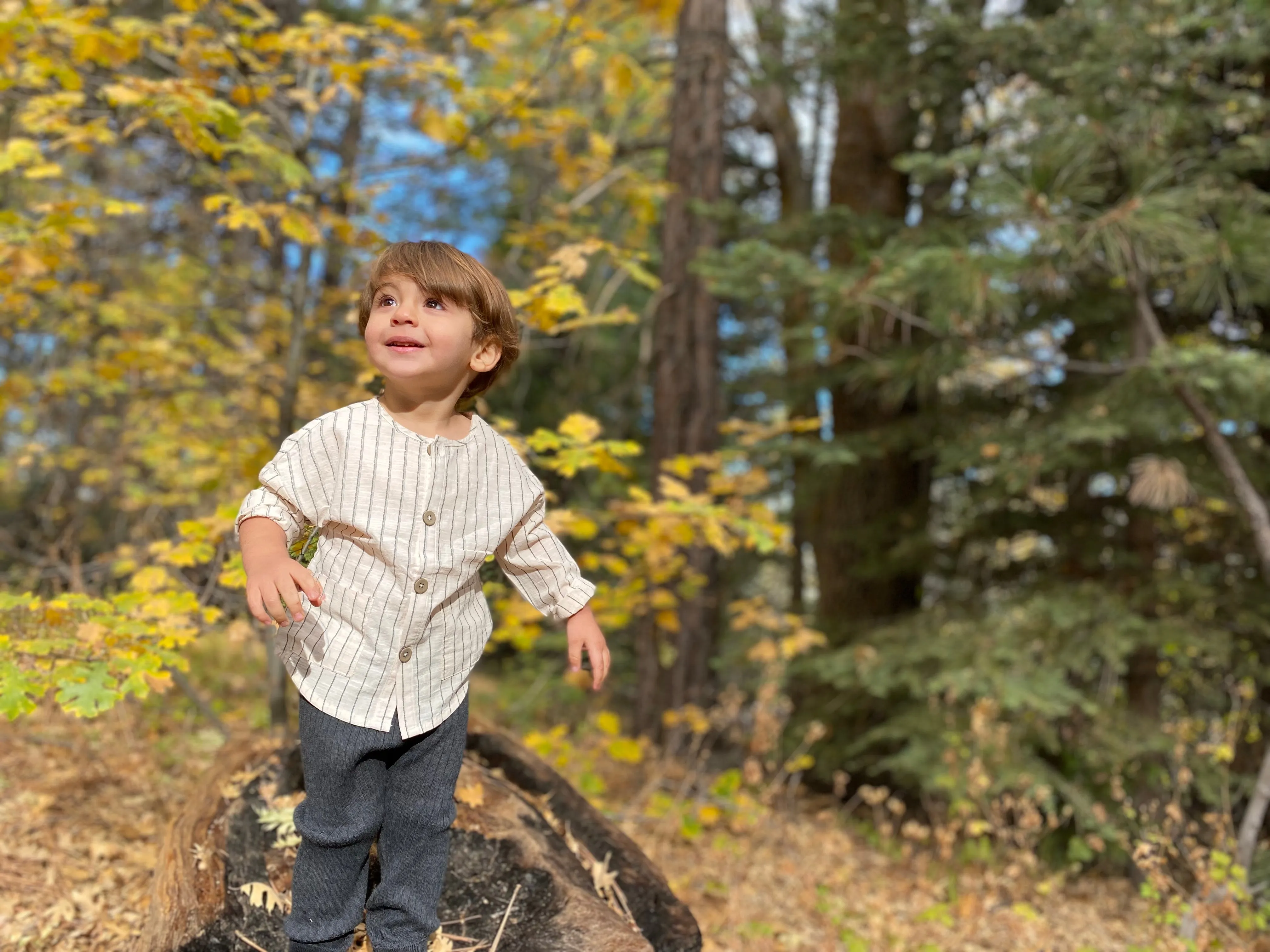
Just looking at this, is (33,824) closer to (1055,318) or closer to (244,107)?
(244,107)

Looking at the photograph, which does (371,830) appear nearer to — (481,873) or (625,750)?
(481,873)

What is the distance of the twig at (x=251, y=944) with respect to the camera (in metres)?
2.16

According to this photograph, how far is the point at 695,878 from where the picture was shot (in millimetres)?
4012

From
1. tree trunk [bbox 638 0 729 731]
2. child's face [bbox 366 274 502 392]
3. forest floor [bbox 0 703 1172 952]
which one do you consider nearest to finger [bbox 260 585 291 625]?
child's face [bbox 366 274 502 392]

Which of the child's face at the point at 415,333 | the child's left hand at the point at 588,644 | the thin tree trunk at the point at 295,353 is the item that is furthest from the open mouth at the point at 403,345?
the thin tree trunk at the point at 295,353

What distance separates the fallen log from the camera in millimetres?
2230

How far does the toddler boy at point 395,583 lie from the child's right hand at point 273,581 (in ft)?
0.10

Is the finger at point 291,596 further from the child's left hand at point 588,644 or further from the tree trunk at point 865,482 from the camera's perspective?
the tree trunk at point 865,482

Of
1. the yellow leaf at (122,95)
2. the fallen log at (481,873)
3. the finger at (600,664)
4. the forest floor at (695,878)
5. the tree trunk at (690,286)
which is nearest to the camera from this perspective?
the finger at (600,664)

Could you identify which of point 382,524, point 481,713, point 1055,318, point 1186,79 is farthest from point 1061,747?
point 481,713

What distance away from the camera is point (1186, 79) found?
157 inches

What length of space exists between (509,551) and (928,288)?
272 cm

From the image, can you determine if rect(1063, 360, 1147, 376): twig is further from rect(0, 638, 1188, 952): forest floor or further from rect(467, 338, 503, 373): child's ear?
rect(467, 338, 503, 373): child's ear

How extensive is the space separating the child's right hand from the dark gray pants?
1.29 feet
